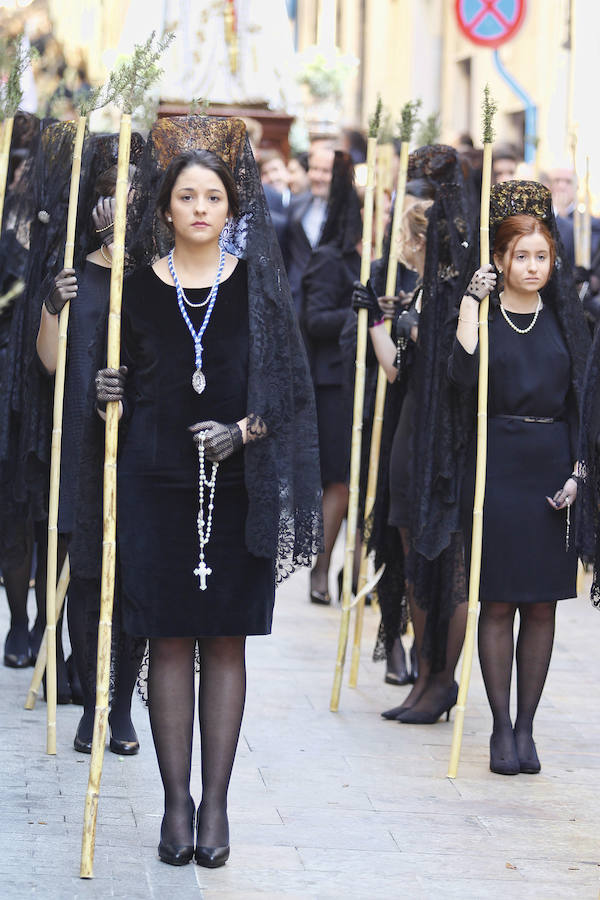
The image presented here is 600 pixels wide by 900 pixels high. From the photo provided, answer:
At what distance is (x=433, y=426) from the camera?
657 centimetres

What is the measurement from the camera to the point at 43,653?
676cm

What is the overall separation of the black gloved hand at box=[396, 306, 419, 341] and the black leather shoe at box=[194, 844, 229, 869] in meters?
2.78

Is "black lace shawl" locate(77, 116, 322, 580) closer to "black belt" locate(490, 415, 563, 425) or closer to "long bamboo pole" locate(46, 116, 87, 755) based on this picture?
"long bamboo pole" locate(46, 116, 87, 755)

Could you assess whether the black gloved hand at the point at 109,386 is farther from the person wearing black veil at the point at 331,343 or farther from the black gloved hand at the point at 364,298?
the person wearing black veil at the point at 331,343

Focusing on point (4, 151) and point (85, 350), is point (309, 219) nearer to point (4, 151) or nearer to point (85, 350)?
point (4, 151)

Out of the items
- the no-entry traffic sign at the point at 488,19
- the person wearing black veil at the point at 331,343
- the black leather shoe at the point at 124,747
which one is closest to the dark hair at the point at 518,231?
the black leather shoe at the point at 124,747

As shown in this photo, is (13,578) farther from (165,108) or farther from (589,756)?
(165,108)

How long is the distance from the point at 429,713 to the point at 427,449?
1.20m

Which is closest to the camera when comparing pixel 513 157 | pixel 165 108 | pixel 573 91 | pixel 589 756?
pixel 589 756

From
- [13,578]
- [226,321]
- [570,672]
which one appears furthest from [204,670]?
[570,672]

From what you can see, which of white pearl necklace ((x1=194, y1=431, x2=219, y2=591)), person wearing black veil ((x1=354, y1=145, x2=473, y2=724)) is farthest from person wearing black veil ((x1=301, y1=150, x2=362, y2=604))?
white pearl necklace ((x1=194, y1=431, x2=219, y2=591))

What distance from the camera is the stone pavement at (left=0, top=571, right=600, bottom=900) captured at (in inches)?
195

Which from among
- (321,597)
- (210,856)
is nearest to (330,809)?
(210,856)

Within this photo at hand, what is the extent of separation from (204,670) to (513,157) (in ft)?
27.2
